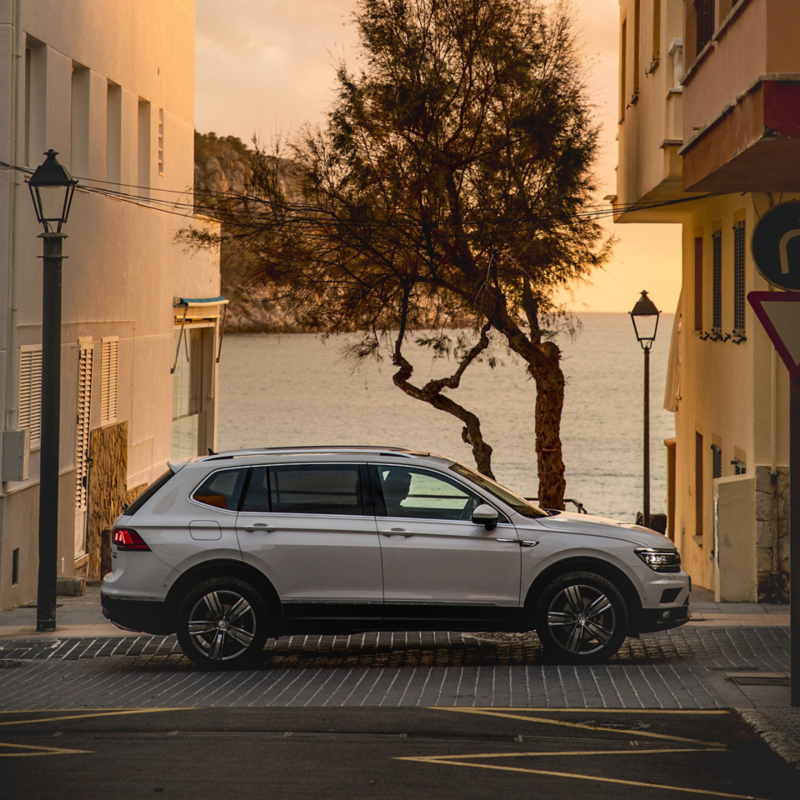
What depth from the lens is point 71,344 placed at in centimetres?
1786

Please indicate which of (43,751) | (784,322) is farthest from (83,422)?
(784,322)

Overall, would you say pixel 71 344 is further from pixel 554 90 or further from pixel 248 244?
pixel 554 90

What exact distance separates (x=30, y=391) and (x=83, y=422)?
3150 mm

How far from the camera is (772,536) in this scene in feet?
46.9

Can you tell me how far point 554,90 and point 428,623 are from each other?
534 inches

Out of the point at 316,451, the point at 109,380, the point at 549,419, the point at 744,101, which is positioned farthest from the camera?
the point at 549,419

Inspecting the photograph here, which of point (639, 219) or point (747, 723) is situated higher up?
point (639, 219)

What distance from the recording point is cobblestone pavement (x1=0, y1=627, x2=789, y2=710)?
352 inches

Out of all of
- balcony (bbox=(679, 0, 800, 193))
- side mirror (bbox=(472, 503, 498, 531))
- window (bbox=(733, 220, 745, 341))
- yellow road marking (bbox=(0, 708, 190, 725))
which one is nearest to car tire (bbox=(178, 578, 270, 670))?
yellow road marking (bbox=(0, 708, 190, 725))

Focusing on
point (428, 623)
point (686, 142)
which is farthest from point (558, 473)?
A: point (428, 623)

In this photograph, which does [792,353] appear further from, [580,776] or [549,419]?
[549,419]

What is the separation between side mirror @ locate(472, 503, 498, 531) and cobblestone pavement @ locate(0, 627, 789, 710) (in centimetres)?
115

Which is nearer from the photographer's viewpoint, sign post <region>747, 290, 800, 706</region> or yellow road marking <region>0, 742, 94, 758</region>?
yellow road marking <region>0, 742, 94, 758</region>

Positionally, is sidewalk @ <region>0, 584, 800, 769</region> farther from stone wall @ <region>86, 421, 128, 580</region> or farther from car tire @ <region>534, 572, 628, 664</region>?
stone wall @ <region>86, 421, 128, 580</region>
